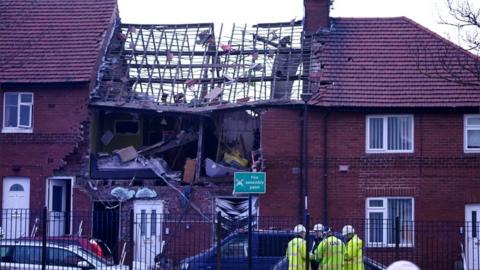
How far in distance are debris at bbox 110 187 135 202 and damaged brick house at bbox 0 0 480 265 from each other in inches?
1.8

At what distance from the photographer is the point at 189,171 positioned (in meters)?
32.5

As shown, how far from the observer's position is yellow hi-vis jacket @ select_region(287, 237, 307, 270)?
20.3m

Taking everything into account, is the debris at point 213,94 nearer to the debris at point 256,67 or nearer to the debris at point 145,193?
the debris at point 256,67

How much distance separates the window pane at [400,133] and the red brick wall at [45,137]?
31.6 feet

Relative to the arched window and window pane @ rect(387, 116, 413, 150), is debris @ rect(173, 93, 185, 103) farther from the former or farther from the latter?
window pane @ rect(387, 116, 413, 150)

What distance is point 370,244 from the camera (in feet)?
94.2

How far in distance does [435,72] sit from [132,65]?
10013 mm

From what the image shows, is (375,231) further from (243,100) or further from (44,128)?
(44,128)

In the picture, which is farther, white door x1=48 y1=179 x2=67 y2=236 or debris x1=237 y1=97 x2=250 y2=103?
white door x1=48 y1=179 x2=67 y2=236

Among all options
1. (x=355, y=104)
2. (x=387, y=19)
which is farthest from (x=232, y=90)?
(x=387, y=19)

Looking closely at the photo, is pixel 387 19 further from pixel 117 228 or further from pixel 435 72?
pixel 117 228

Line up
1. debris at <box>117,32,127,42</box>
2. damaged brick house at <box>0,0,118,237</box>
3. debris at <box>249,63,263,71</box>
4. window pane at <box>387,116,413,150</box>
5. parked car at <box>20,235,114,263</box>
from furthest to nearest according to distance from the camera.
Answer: debris at <box>117,32,127,42</box> < debris at <box>249,63,263,71</box> < damaged brick house at <box>0,0,118,237</box> < window pane at <box>387,116,413,150</box> < parked car at <box>20,235,114,263</box>

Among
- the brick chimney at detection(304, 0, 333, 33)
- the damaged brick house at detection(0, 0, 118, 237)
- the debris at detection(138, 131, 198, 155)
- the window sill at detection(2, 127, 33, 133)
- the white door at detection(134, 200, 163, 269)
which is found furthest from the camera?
the brick chimney at detection(304, 0, 333, 33)

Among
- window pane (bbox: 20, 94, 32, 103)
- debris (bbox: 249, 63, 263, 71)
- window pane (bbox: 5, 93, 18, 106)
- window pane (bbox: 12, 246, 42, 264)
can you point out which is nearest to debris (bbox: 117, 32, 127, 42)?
window pane (bbox: 20, 94, 32, 103)
